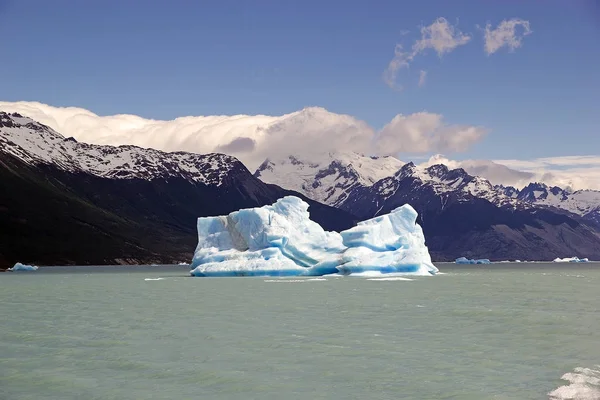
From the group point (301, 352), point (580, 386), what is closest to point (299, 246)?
point (301, 352)

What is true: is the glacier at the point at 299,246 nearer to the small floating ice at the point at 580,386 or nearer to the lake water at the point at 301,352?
the lake water at the point at 301,352

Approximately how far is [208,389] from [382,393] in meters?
4.34

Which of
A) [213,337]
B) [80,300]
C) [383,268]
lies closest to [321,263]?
[383,268]

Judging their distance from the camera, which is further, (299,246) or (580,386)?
(299,246)

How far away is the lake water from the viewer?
16703 mm

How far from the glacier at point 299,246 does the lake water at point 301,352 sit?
133 feet

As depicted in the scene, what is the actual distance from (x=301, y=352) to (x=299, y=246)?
60.4 m

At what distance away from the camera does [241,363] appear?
2005 cm

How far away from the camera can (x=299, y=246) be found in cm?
8225

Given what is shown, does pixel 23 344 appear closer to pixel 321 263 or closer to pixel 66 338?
pixel 66 338

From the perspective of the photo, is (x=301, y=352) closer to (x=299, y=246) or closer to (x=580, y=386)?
(x=580, y=386)

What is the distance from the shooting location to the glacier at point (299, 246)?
260 feet

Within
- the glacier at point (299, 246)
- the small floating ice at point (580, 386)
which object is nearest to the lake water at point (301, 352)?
the small floating ice at point (580, 386)

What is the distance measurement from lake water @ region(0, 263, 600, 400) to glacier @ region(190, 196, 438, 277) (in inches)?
1599
